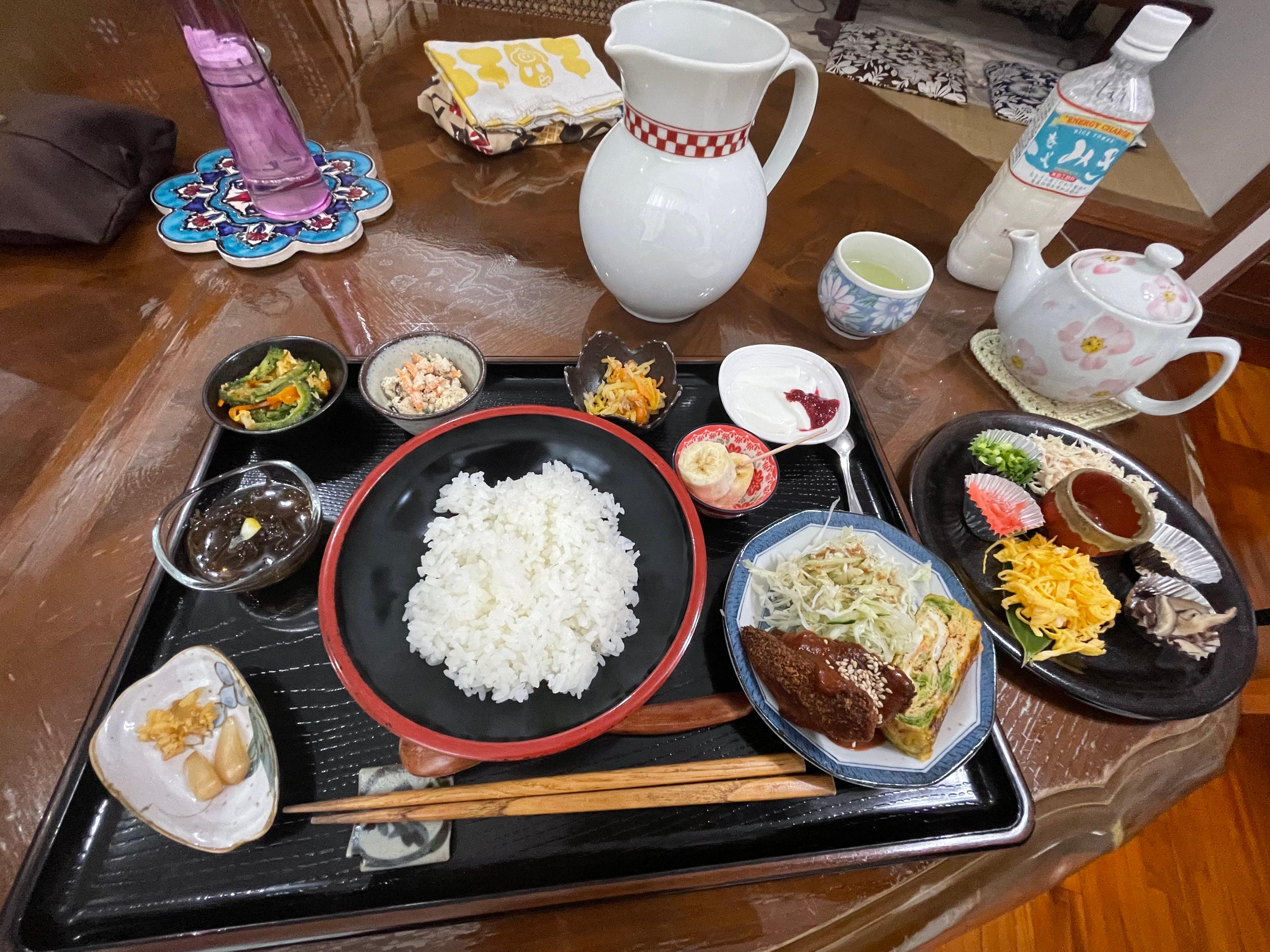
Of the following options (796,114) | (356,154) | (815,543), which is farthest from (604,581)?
(356,154)

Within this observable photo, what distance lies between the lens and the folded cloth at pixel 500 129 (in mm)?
2102

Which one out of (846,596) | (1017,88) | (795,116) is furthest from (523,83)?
A: (1017,88)

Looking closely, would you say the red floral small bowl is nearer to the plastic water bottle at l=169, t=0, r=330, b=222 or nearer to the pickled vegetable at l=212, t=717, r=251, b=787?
the pickled vegetable at l=212, t=717, r=251, b=787

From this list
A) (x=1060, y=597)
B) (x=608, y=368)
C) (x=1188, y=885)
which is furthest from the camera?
(x=1188, y=885)

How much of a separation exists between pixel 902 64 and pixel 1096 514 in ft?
15.8

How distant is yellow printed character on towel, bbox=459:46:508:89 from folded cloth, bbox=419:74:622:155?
0.13m

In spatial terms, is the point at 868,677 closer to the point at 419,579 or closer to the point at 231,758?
the point at 419,579

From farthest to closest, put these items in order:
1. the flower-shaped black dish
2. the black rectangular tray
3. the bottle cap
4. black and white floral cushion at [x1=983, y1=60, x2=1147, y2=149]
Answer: black and white floral cushion at [x1=983, y1=60, x2=1147, y2=149] → the flower-shaped black dish → the bottle cap → the black rectangular tray

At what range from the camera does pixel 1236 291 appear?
372 cm

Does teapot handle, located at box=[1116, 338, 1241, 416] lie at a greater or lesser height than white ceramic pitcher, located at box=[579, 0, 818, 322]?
lesser

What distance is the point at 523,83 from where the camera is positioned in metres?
2.17

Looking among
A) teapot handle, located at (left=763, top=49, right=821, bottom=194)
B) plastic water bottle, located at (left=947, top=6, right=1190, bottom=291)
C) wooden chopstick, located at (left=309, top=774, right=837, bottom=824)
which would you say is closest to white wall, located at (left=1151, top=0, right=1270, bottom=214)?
plastic water bottle, located at (left=947, top=6, right=1190, bottom=291)

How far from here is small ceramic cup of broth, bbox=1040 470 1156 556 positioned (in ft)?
4.05

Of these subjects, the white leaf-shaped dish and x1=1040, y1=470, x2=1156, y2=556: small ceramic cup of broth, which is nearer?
the white leaf-shaped dish
